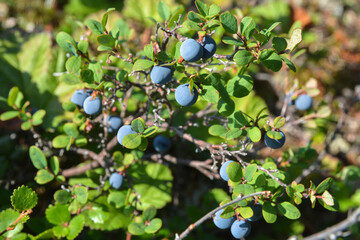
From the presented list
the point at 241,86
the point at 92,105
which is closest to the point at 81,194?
→ the point at 92,105

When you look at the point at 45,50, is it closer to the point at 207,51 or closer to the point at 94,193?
the point at 94,193

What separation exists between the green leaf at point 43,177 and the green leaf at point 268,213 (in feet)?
3.25

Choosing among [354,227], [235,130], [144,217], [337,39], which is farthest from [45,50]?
[337,39]

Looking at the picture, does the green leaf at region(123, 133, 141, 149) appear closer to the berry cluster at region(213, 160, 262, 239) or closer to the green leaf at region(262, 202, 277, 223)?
the berry cluster at region(213, 160, 262, 239)

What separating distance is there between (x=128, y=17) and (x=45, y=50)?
3.08 ft

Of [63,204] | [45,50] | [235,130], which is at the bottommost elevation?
[63,204]

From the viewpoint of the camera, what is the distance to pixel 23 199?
144 cm

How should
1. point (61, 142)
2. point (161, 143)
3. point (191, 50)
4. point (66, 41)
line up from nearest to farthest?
point (191, 50)
point (66, 41)
point (61, 142)
point (161, 143)

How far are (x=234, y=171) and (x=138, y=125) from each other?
15.6 inches

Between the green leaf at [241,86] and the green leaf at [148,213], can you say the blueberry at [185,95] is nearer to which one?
the green leaf at [241,86]

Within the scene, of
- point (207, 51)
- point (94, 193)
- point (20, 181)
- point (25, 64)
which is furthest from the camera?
point (25, 64)

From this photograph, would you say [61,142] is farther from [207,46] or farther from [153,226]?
[207,46]

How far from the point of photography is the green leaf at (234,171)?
4.14 ft

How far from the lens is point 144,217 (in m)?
1.58
